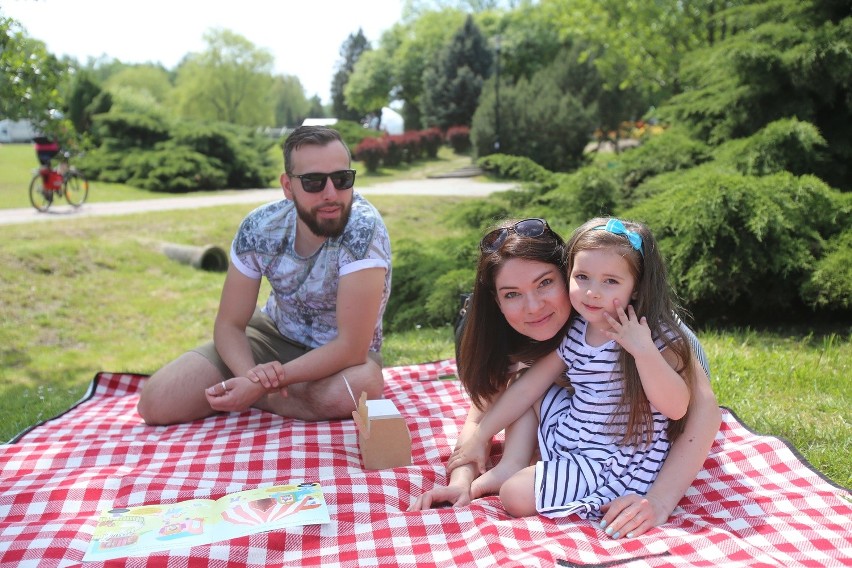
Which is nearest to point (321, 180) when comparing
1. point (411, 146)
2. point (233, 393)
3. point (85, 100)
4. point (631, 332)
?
point (233, 393)

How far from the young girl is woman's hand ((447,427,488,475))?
8.9 inches

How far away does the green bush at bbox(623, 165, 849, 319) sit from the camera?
4652 mm

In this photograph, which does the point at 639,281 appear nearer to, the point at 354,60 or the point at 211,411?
the point at 211,411

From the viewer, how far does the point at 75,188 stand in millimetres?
14523

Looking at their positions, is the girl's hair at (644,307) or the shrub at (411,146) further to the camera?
the shrub at (411,146)

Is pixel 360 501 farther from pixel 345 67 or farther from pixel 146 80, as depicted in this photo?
pixel 345 67

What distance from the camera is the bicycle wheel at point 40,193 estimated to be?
42.5ft

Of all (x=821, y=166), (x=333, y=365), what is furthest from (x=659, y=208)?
(x=333, y=365)

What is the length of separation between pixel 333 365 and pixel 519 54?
3574 centimetres

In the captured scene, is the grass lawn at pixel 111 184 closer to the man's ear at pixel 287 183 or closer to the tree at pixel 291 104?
the man's ear at pixel 287 183

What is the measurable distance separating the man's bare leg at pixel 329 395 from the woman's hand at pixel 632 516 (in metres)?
1.47

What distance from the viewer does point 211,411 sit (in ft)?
12.2

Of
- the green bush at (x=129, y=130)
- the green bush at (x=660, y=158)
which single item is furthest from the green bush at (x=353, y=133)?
the green bush at (x=660, y=158)

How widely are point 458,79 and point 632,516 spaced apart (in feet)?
110
